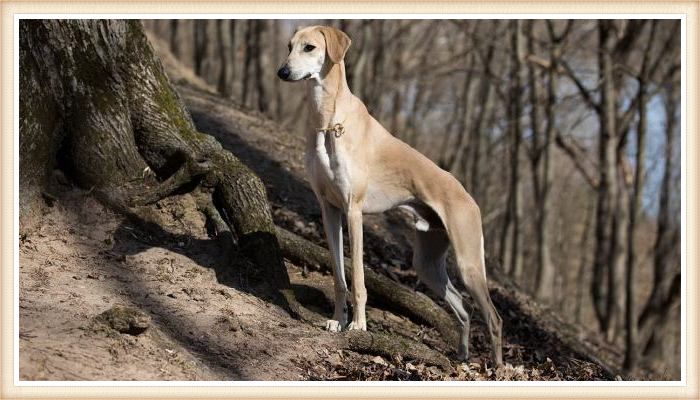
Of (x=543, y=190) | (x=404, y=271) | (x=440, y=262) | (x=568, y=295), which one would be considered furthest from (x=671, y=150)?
(x=568, y=295)

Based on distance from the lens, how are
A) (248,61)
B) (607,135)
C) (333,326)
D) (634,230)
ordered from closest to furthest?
(333,326)
(607,135)
(634,230)
(248,61)

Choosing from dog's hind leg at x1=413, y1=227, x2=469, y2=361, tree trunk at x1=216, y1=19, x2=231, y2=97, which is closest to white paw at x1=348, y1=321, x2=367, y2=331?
dog's hind leg at x1=413, y1=227, x2=469, y2=361

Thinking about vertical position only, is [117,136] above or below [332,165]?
above

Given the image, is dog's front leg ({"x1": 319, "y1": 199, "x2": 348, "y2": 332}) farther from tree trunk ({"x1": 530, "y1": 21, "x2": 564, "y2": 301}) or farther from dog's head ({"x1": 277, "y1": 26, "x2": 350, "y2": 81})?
tree trunk ({"x1": 530, "y1": 21, "x2": 564, "y2": 301})

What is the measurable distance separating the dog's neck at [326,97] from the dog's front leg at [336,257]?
0.70 metres

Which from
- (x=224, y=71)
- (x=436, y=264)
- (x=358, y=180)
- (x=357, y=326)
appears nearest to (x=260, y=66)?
(x=224, y=71)

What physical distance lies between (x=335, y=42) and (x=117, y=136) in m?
2.35

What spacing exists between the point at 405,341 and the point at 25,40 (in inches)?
165

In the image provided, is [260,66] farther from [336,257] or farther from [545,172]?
[336,257]

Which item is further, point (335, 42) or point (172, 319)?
point (335, 42)

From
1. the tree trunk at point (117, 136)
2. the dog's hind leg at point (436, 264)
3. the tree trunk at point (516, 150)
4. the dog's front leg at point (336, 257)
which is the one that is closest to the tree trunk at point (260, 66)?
the tree trunk at point (516, 150)

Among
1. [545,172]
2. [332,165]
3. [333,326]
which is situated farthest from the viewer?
[545,172]

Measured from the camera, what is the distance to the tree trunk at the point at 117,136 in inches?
303

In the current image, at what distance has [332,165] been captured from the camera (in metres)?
7.03
